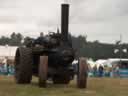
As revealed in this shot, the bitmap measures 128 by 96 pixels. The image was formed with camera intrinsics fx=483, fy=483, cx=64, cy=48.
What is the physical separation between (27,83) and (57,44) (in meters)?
2.37

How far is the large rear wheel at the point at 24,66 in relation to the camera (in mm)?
20328

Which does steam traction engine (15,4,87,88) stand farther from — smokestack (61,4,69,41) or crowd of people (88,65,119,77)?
crowd of people (88,65,119,77)

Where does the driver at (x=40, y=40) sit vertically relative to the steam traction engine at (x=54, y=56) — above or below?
above

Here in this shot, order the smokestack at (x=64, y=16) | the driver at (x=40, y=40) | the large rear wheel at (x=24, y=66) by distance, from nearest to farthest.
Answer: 1. the smokestack at (x=64, y=16)
2. the large rear wheel at (x=24, y=66)
3. the driver at (x=40, y=40)

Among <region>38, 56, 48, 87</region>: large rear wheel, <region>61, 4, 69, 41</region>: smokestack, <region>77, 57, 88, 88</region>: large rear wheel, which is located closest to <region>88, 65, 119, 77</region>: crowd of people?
<region>61, 4, 69, 41</region>: smokestack

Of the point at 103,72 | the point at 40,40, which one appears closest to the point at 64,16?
the point at 40,40

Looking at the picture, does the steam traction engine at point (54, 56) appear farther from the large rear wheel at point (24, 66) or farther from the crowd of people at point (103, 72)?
the crowd of people at point (103, 72)

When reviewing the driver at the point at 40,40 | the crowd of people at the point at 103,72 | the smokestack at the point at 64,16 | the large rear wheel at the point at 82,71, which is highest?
the smokestack at the point at 64,16

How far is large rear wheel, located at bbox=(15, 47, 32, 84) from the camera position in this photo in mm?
20328

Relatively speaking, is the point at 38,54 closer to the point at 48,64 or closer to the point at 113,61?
the point at 48,64

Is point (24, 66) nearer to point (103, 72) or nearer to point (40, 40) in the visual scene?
point (40, 40)

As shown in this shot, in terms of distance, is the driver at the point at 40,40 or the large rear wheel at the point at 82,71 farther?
the driver at the point at 40,40

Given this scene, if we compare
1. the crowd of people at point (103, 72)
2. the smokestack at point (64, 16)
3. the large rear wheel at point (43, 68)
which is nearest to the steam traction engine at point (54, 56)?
the smokestack at point (64, 16)

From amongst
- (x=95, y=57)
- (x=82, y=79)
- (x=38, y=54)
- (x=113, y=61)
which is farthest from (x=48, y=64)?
(x=95, y=57)
